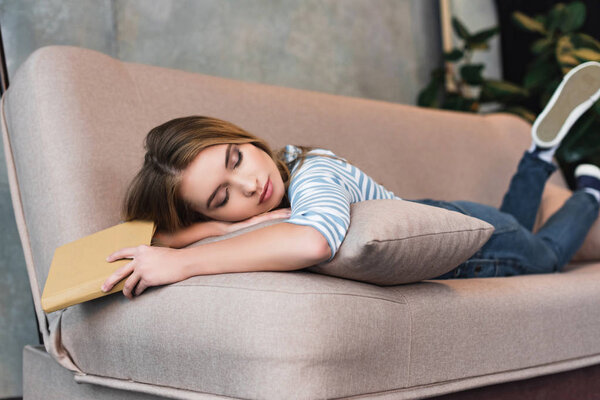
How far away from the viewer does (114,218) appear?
1.28 metres

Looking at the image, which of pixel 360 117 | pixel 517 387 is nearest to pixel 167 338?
pixel 517 387

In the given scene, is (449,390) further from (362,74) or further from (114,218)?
(362,74)

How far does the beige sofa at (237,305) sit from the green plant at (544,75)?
93cm

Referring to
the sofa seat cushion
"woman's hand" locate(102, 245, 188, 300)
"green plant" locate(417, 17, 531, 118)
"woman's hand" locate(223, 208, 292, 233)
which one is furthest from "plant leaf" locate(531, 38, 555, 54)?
"woman's hand" locate(102, 245, 188, 300)

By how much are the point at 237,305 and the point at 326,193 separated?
28cm

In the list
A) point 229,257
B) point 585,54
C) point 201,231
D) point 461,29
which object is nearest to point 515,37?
point 461,29

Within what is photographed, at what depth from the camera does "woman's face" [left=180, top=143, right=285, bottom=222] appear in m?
1.17

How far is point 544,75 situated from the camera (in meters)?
2.90

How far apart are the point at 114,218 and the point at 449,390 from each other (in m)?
0.79

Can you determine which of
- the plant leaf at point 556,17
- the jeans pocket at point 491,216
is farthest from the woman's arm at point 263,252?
the plant leaf at point 556,17

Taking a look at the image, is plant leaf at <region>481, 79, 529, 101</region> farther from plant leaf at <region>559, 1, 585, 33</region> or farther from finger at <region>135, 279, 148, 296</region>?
finger at <region>135, 279, 148, 296</region>

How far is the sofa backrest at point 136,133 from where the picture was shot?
4.15 feet

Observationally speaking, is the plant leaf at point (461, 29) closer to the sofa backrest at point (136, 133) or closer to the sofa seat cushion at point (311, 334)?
the sofa backrest at point (136, 133)

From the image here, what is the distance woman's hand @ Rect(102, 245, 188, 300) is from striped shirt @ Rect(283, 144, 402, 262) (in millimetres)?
208
